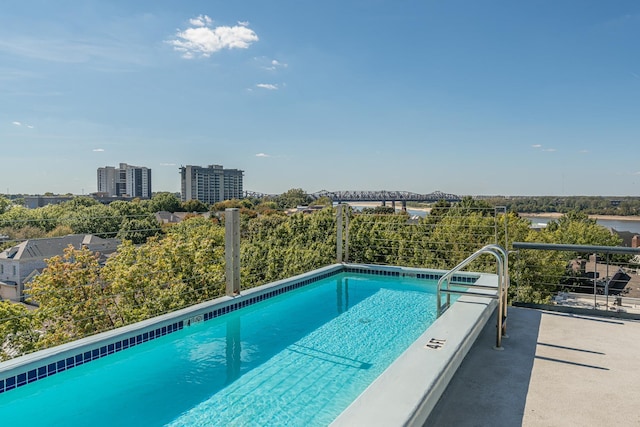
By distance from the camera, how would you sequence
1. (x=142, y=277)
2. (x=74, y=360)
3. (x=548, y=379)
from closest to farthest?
1. (x=548, y=379)
2. (x=74, y=360)
3. (x=142, y=277)

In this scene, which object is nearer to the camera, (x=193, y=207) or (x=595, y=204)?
(x=595, y=204)

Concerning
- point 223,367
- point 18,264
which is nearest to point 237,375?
point 223,367

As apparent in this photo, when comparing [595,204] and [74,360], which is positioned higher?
[595,204]

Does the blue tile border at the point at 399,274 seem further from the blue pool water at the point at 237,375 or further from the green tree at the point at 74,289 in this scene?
the green tree at the point at 74,289

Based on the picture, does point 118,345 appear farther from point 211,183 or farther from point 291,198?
point 211,183

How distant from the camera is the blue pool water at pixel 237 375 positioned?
2.33 metres

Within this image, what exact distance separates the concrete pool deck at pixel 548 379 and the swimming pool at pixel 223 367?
74 cm

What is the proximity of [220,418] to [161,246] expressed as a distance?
6.47m

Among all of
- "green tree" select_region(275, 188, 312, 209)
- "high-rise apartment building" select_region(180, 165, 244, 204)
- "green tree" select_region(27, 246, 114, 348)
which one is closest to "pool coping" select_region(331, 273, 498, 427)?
"green tree" select_region(27, 246, 114, 348)

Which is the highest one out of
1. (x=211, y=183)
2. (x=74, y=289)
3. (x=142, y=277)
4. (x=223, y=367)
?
(x=211, y=183)

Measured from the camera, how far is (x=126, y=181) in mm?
63938

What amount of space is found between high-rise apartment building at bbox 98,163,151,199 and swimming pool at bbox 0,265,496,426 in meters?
63.8

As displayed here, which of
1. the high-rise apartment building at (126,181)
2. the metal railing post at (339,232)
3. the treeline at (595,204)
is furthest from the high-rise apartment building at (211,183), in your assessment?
the metal railing post at (339,232)

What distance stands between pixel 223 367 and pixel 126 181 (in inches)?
2678
